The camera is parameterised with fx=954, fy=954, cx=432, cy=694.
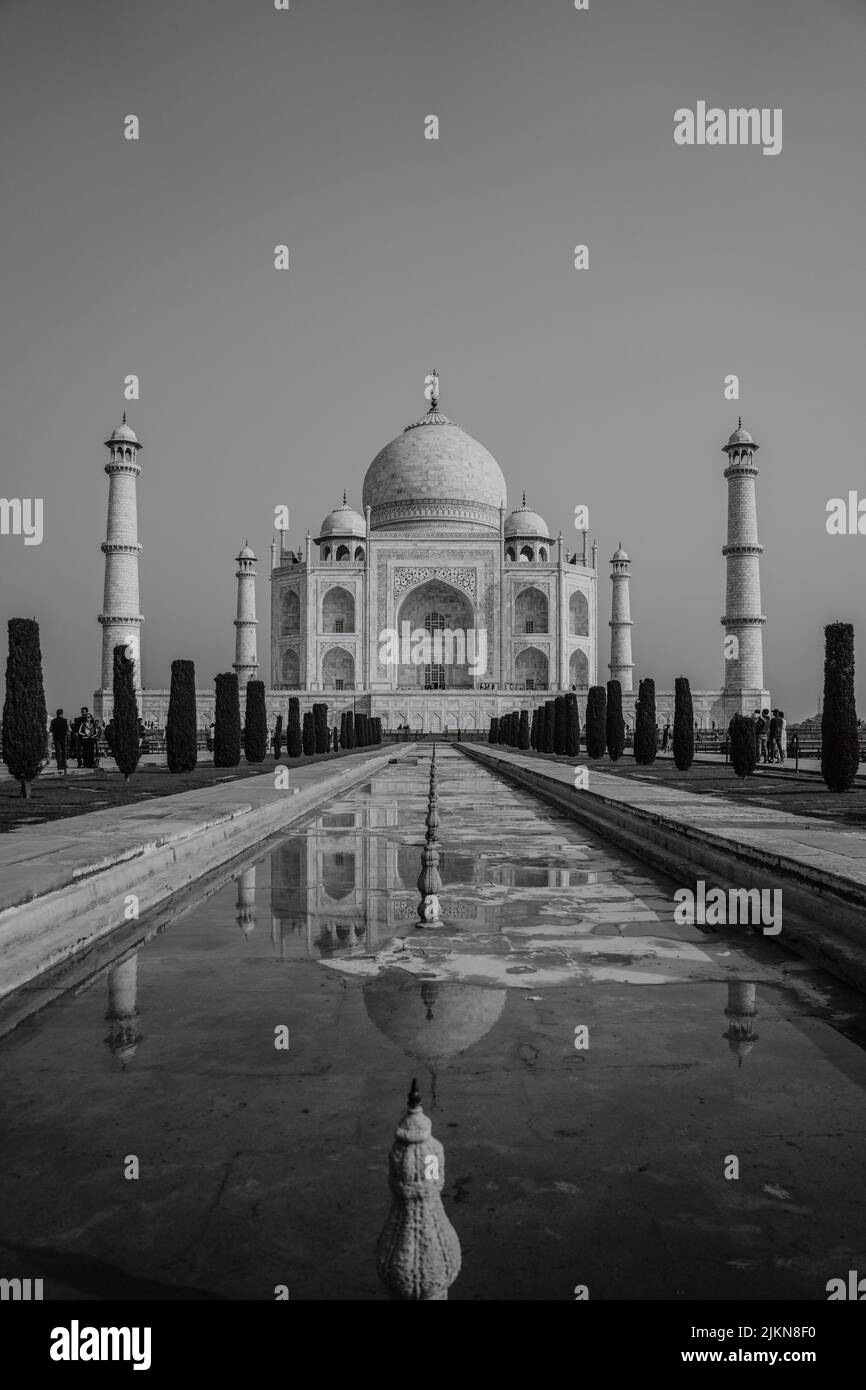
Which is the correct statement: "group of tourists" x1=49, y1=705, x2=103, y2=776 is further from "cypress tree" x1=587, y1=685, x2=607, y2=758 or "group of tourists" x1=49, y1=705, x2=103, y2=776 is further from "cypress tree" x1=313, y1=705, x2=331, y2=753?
"cypress tree" x1=587, y1=685, x2=607, y2=758

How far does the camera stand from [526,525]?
52.1m

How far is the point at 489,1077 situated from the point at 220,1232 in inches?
36.9

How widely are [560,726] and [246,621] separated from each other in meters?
25.2

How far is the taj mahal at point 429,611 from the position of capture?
42125 mm

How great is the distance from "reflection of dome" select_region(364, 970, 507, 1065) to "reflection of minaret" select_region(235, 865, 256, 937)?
45.0 inches

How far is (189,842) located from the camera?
626cm

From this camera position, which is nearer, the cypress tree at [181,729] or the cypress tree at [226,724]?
the cypress tree at [181,729]

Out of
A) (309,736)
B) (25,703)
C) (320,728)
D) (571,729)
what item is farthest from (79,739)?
(571,729)

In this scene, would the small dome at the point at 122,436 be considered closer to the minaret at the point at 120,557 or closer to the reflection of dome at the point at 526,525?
the minaret at the point at 120,557

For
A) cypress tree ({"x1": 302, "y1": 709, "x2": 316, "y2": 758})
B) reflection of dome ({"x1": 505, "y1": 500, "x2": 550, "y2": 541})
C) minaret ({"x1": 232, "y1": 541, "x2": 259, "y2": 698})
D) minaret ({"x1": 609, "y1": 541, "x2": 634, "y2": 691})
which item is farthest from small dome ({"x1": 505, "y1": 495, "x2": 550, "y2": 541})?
cypress tree ({"x1": 302, "y1": 709, "x2": 316, "y2": 758})

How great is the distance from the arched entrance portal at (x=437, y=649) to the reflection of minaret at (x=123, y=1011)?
4194 cm

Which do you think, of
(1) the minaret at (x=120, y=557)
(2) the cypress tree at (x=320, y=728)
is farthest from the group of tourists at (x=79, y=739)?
(1) the minaret at (x=120, y=557)

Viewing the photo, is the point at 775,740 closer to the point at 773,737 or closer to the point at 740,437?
the point at 773,737
